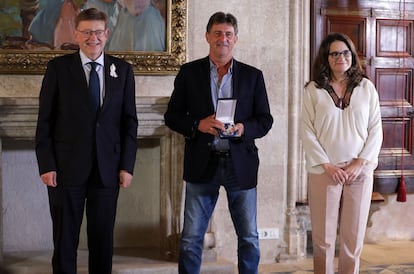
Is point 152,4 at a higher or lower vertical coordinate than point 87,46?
higher

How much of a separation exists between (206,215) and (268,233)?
62.1 inches

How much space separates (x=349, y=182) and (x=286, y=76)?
1.58m

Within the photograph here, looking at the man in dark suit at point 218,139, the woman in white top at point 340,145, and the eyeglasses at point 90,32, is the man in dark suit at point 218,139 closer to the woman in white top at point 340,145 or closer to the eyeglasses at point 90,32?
the woman in white top at point 340,145

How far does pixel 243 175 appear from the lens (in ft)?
10.5

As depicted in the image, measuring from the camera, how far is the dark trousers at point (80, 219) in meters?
3.11

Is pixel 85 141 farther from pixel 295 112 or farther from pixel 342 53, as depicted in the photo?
pixel 295 112

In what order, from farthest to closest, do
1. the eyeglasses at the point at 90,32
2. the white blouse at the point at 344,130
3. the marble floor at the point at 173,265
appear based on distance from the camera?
the marble floor at the point at 173,265 < the white blouse at the point at 344,130 < the eyeglasses at the point at 90,32

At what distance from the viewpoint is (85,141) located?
308 cm

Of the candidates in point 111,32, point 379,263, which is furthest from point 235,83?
point 379,263

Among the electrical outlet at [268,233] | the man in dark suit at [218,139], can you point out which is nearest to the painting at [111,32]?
the man in dark suit at [218,139]

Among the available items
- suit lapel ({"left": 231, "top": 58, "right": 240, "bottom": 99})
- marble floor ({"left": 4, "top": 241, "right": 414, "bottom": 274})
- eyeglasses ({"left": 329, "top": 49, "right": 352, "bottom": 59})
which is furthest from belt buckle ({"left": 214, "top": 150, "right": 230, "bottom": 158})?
marble floor ({"left": 4, "top": 241, "right": 414, "bottom": 274})

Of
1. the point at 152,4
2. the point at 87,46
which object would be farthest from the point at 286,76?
the point at 87,46

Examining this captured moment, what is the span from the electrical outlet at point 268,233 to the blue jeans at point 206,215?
1.48 m

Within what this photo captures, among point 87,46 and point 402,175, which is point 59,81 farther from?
point 402,175
